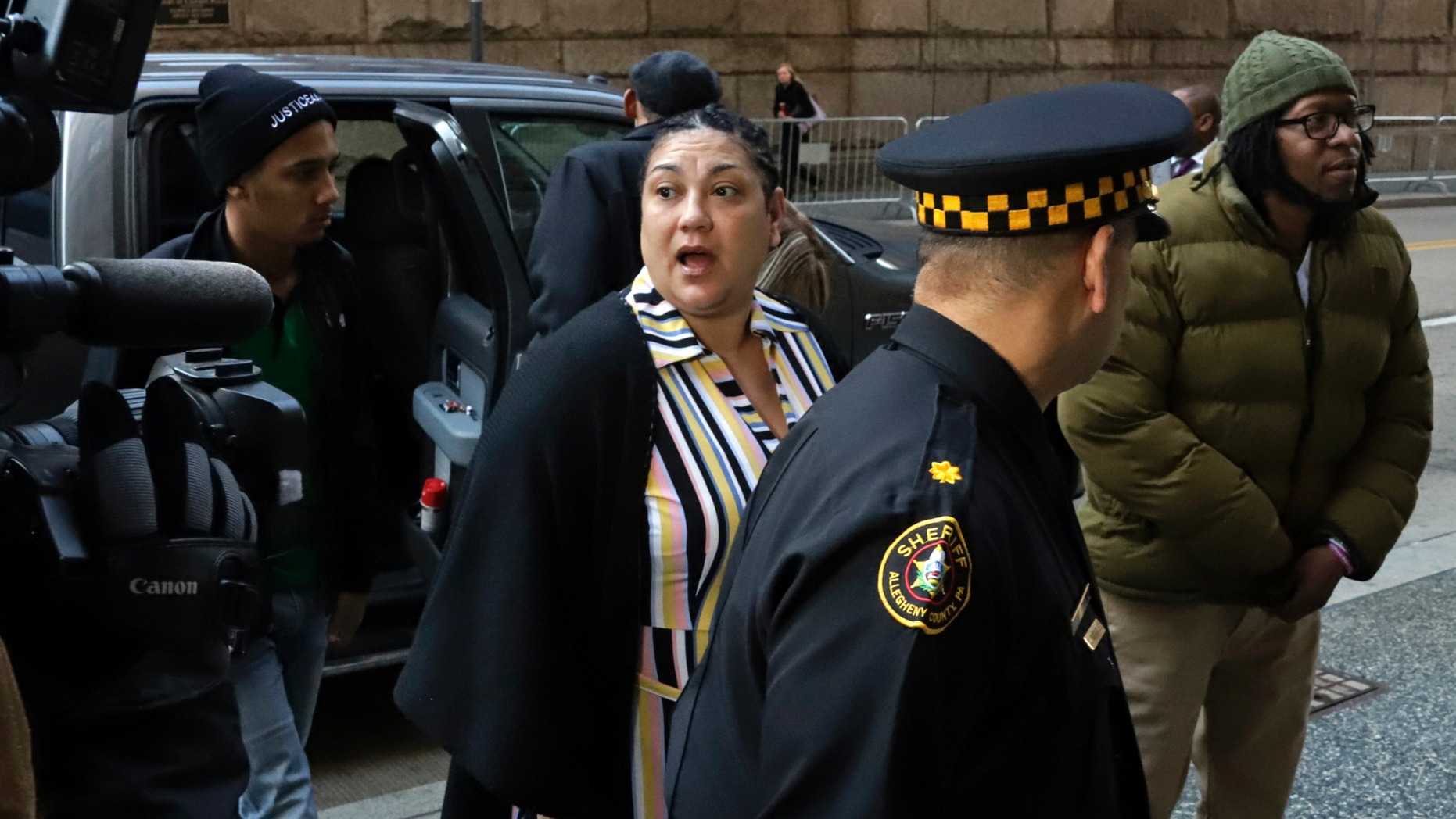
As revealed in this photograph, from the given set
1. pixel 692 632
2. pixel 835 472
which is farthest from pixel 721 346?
pixel 835 472

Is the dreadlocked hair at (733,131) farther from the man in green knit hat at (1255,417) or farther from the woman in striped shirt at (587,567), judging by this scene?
the man in green knit hat at (1255,417)

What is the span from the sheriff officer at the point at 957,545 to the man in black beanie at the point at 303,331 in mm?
1600

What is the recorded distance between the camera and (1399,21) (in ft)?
73.9

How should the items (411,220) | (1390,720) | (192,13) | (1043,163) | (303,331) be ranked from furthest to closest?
(192,13) → (411,220) → (1390,720) → (303,331) → (1043,163)

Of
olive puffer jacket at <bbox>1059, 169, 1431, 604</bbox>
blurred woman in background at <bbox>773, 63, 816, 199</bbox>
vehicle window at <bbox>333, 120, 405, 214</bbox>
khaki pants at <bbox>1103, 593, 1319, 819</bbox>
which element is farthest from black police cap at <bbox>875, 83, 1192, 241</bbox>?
blurred woman in background at <bbox>773, 63, 816, 199</bbox>

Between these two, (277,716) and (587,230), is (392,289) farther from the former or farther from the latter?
(277,716)

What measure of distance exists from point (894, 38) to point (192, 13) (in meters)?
8.03

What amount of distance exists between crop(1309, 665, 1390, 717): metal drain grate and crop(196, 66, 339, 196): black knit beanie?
10.5ft

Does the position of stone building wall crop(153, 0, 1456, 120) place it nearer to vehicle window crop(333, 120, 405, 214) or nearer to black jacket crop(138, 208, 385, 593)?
vehicle window crop(333, 120, 405, 214)

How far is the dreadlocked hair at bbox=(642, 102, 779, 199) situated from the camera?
264 centimetres

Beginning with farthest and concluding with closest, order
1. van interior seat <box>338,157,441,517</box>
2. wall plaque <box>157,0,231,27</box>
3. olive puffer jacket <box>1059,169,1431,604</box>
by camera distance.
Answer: wall plaque <box>157,0,231,27</box> < van interior seat <box>338,157,441,517</box> < olive puffer jacket <box>1059,169,1431,604</box>

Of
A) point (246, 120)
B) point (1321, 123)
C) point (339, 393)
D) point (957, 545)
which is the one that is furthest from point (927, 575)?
point (246, 120)

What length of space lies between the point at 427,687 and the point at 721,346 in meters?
0.70

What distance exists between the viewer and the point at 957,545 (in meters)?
1.49
